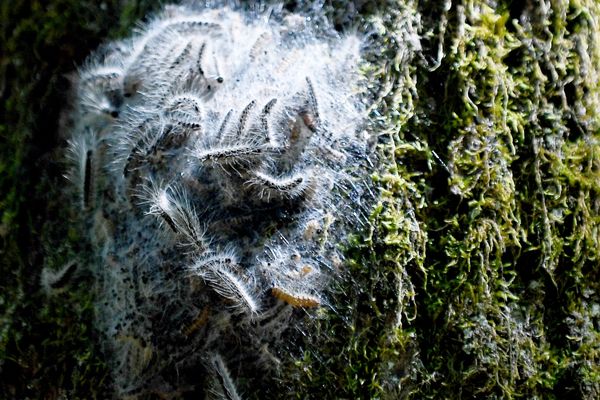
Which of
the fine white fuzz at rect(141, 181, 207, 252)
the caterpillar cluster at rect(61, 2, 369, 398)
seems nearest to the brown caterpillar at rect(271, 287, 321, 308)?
the caterpillar cluster at rect(61, 2, 369, 398)

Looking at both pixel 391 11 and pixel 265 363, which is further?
pixel 391 11

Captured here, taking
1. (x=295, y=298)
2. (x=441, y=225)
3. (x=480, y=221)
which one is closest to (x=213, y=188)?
(x=295, y=298)

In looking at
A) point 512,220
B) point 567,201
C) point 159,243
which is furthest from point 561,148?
point 159,243

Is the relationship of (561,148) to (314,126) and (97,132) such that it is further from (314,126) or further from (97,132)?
(97,132)

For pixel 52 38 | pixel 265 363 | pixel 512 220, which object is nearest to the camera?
pixel 265 363

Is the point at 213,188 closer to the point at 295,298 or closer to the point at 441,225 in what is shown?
the point at 295,298

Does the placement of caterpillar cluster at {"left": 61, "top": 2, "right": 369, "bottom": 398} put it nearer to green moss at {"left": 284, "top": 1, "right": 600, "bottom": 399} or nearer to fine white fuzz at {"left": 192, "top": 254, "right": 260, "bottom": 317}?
fine white fuzz at {"left": 192, "top": 254, "right": 260, "bottom": 317}
